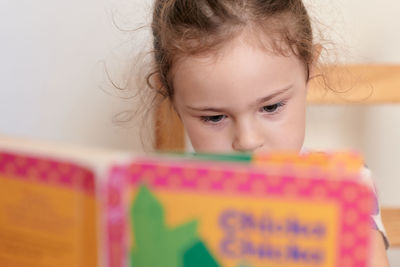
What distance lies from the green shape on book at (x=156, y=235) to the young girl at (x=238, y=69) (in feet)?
1.07

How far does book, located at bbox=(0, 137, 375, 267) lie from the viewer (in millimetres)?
342

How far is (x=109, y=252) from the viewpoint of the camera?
0.38 m

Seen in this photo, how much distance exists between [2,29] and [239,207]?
2.69 feet

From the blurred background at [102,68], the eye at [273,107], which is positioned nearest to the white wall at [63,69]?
the blurred background at [102,68]

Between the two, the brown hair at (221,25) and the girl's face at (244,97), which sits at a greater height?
the brown hair at (221,25)

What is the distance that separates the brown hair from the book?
350 mm

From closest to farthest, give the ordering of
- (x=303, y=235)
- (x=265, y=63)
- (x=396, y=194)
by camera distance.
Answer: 1. (x=303, y=235)
2. (x=265, y=63)
3. (x=396, y=194)

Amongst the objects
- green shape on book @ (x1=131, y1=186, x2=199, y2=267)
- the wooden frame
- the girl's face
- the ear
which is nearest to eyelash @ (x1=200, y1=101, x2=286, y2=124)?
the girl's face

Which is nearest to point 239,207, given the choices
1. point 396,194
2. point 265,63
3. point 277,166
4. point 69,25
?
point 277,166

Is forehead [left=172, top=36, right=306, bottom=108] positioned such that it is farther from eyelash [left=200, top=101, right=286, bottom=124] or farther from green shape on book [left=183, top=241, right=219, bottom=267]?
green shape on book [left=183, top=241, right=219, bottom=267]

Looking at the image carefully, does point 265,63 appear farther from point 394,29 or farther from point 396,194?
point 396,194

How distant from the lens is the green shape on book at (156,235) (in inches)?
14.3

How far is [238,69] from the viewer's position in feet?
2.22

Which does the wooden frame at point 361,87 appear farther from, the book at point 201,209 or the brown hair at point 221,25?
the book at point 201,209
